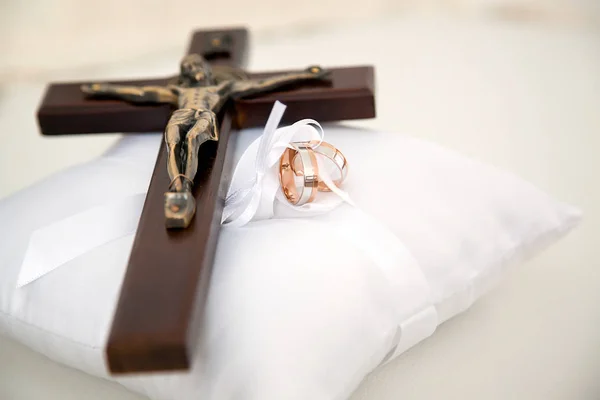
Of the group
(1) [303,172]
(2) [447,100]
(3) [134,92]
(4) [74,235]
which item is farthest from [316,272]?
(2) [447,100]

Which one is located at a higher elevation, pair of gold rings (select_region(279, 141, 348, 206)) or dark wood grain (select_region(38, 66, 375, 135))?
dark wood grain (select_region(38, 66, 375, 135))

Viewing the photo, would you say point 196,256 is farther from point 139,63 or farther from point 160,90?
point 139,63

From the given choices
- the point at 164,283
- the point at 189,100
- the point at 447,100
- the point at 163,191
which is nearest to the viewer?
the point at 164,283

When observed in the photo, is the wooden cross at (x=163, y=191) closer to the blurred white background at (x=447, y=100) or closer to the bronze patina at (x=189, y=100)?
the bronze patina at (x=189, y=100)

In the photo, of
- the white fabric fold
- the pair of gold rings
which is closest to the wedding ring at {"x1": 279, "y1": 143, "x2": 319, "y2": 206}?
the pair of gold rings

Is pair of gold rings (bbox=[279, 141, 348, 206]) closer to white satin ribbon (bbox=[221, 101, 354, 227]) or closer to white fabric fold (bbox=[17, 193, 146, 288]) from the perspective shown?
white satin ribbon (bbox=[221, 101, 354, 227])

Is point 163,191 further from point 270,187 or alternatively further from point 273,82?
point 273,82

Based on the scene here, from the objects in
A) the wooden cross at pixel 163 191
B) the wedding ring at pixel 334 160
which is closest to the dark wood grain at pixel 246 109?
the wooden cross at pixel 163 191
